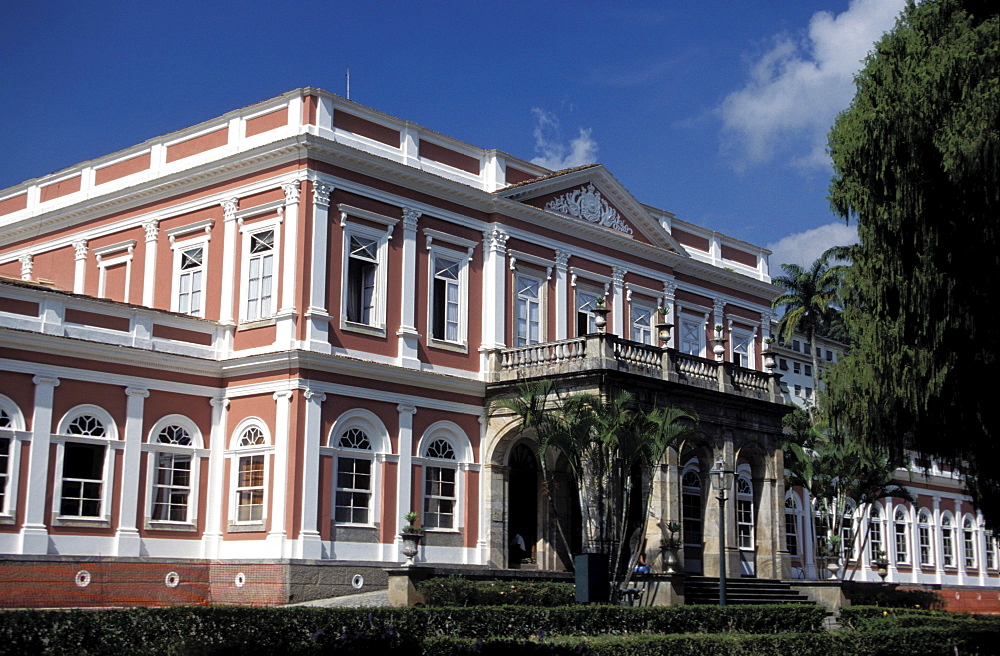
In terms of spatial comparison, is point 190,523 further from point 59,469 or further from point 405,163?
point 405,163

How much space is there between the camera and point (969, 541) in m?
51.1

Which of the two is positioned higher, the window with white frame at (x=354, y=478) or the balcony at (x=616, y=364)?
the balcony at (x=616, y=364)

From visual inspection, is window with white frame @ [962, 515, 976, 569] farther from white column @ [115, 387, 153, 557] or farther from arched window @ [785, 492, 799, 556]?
white column @ [115, 387, 153, 557]

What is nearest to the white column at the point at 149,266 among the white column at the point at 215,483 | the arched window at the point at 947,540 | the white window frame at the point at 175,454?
the white column at the point at 215,483

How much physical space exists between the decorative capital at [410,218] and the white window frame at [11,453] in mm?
9650

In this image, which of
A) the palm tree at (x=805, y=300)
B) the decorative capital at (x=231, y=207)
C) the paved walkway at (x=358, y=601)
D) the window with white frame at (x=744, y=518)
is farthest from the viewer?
the palm tree at (x=805, y=300)

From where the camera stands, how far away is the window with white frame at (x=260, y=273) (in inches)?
1069

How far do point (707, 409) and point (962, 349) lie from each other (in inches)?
440

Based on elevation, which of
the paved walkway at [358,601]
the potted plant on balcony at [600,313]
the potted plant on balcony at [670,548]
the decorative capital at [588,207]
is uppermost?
the decorative capital at [588,207]

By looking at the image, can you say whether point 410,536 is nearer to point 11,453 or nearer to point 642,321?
point 11,453

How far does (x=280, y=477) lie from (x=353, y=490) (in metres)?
1.86

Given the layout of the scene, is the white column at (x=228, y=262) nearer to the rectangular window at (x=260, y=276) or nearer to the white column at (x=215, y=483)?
the rectangular window at (x=260, y=276)

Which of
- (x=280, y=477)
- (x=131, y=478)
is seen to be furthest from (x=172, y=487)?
(x=280, y=477)

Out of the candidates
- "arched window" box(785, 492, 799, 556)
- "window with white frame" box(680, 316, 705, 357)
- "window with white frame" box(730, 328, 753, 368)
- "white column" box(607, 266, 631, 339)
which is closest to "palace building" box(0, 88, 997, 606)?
"white column" box(607, 266, 631, 339)
